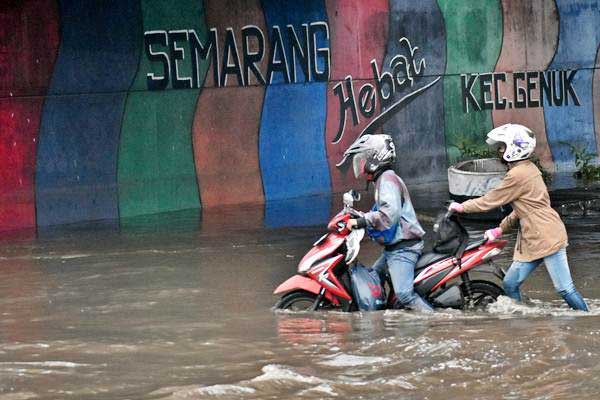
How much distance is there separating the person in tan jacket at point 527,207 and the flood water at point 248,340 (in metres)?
0.36

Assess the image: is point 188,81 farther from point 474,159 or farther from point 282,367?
point 282,367

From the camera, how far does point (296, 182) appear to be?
19391mm

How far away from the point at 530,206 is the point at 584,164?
13255 mm

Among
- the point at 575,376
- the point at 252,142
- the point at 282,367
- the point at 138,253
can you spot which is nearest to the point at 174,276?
the point at 138,253

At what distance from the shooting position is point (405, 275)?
9453 mm

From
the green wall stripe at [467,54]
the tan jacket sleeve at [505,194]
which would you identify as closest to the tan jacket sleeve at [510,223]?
the tan jacket sleeve at [505,194]

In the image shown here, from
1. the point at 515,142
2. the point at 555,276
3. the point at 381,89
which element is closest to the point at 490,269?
the point at 555,276

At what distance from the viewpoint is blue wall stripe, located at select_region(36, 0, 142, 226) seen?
53.4 feet

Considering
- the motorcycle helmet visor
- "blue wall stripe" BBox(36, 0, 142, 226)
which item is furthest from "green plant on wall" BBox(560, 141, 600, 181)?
the motorcycle helmet visor

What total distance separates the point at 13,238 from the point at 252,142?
4745mm

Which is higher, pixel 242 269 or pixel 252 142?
pixel 252 142

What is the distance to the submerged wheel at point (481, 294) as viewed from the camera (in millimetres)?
9609

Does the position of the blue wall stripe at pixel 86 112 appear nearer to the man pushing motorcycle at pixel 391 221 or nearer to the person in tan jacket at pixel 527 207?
the man pushing motorcycle at pixel 391 221

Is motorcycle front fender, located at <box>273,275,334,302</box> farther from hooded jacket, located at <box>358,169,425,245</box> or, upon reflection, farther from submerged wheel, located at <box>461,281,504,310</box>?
submerged wheel, located at <box>461,281,504,310</box>
